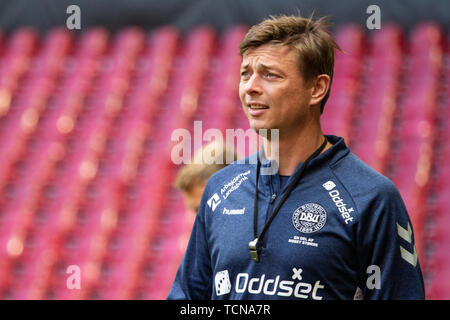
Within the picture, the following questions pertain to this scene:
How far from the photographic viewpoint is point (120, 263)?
3.81 meters

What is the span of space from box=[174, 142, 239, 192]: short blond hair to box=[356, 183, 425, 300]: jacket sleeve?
0.79 meters

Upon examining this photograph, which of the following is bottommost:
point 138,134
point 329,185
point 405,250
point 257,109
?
point 138,134

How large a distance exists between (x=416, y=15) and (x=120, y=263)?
9.77ft

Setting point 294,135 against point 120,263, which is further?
point 120,263

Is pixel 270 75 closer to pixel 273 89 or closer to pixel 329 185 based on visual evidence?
pixel 273 89

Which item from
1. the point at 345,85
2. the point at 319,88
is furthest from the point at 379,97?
the point at 319,88

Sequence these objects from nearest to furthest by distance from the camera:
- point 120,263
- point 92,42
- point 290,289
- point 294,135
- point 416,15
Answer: point 290,289 → point 294,135 → point 120,263 → point 416,15 → point 92,42

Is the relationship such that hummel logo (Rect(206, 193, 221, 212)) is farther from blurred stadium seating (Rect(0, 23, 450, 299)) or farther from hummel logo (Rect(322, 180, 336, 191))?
blurred stadium seating (Rect(0, 23, 450, 299))

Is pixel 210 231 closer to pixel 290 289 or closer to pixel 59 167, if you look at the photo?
pixel 290 289

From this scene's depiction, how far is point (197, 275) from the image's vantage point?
1.29 meters

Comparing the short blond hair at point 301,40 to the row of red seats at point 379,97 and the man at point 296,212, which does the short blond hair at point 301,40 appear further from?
the row of red seats at point 379,97

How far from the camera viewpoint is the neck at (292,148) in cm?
125

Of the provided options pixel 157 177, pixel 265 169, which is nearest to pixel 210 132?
pixel 157 177

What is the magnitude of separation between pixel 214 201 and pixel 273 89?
26cm
